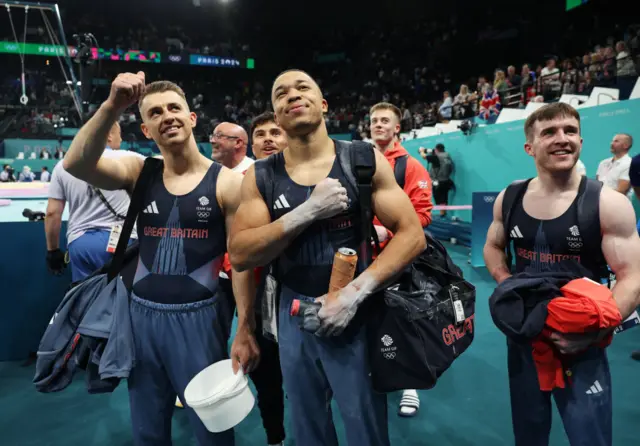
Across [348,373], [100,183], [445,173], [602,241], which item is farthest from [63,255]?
[445,173]

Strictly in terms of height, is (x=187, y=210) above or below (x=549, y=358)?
above

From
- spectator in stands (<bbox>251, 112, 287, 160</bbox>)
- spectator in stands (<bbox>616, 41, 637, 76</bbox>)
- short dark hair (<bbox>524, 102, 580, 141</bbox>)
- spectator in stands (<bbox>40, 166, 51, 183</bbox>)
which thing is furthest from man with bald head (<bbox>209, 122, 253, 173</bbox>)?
spectator in stands (<bbox>40, 166, 51, 183</bbox>)

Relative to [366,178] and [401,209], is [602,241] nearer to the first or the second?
[401,209]

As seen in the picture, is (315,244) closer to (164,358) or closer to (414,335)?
(414,335)

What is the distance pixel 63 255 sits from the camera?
3363mm

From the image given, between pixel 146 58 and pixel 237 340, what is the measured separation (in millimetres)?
30520

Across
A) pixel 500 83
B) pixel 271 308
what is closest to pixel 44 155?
pixel 500 83

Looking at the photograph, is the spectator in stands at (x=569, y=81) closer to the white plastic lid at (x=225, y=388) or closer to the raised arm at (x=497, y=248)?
the raised arm at (x=497, y=248)

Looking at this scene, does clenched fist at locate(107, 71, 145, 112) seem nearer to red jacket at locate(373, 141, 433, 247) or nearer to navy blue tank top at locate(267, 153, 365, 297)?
navy blue tank top at locate(267, 153, 365, 297)

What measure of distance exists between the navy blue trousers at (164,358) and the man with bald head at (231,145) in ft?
5.73

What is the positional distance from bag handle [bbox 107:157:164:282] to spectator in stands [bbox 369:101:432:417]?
1489mm

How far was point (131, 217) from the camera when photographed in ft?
6.36

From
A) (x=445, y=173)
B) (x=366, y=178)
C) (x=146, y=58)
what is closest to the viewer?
(x=366, y=178)

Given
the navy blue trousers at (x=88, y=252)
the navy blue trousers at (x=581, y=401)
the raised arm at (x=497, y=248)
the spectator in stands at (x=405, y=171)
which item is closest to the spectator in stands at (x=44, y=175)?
the navy blue trousers at (x=88, y=252)
